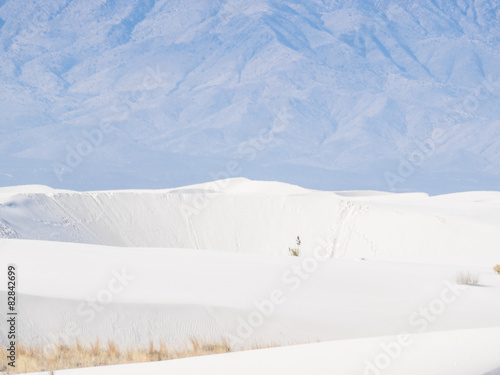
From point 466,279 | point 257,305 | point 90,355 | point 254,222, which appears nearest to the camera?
point 90,355

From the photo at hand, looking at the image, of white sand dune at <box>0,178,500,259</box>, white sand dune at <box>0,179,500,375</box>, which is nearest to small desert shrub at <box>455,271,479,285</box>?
white sand dune at <box>0,179,500,375</box>

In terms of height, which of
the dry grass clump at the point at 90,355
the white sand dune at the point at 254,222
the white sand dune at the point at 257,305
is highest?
the white sand dune at the point at 254,222

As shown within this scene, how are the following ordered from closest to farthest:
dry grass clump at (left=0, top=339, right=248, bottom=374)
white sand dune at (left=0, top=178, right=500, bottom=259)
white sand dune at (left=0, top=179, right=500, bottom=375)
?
white sand dune at (left=0, top=179, right=500, bottom=375)
dry grass clump at (left=0, top=339, right=248, bottom=374)
white sand dune at (left=0, top=178, right=500, bottom=259)

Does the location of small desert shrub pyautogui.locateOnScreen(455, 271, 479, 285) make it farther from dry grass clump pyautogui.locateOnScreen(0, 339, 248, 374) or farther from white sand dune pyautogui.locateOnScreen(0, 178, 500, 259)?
white sand dune pyautogui.locateOnScreen(0, 178, 500, 259)

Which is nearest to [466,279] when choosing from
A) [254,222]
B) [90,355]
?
[90,355]

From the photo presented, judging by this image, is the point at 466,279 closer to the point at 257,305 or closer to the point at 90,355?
the point at 257,305

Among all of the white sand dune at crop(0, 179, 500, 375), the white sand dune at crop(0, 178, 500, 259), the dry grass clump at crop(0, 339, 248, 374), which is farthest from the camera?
the white sand dune at crop(0, 178, 500, 259)

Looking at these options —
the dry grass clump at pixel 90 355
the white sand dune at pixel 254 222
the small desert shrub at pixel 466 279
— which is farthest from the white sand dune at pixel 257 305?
the white sand dune at pixel 254 222

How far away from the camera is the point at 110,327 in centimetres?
1101

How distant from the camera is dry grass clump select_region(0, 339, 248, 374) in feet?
30.1

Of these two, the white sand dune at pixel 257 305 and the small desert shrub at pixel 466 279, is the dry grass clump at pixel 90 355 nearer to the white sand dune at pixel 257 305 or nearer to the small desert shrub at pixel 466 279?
the white sand dune at pixel 257 305

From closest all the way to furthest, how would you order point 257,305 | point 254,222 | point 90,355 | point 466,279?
point 90,355, point 257,305, point 466,279, point 254,222

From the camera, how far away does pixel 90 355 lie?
9.62 metres

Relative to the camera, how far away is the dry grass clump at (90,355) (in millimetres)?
9172
